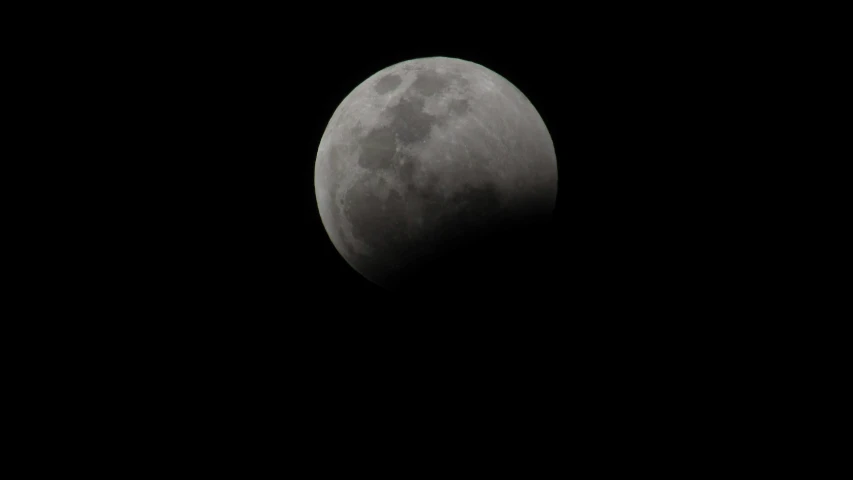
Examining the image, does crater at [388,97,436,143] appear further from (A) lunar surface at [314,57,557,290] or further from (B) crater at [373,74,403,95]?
(B) crater at [373,74,403,95]

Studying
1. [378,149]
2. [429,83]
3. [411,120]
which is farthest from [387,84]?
[378,149]

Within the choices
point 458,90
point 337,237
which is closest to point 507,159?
point 458,90

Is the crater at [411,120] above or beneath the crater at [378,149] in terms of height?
above

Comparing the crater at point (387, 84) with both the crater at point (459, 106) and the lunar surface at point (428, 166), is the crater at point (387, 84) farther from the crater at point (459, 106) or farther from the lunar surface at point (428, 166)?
the crater at point (459, 106)

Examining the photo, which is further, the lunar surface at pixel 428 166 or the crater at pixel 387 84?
the crater at pixel 387 84

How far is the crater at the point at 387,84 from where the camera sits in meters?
4.57

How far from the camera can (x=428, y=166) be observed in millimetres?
4242

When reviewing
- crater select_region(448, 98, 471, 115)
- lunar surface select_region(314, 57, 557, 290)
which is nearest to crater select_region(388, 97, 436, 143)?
lunar surface select_region(314, 57, 557, 290)

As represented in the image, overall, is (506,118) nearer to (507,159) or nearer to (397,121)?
(507,159)

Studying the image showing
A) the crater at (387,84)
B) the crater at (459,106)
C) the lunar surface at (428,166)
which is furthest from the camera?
the crater at (387,84)

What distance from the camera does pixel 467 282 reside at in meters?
4.69

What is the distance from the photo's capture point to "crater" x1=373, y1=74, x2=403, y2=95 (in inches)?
180

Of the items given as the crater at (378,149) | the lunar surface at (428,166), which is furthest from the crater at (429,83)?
the crater at (378,149)

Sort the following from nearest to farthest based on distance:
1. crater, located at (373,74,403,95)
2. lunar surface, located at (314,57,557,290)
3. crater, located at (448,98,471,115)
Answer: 1. lunar surface, located at (314,57,557,290)
2. crater, located at (448,98,471,115)
3. crater, located at (373,74,403,95)
